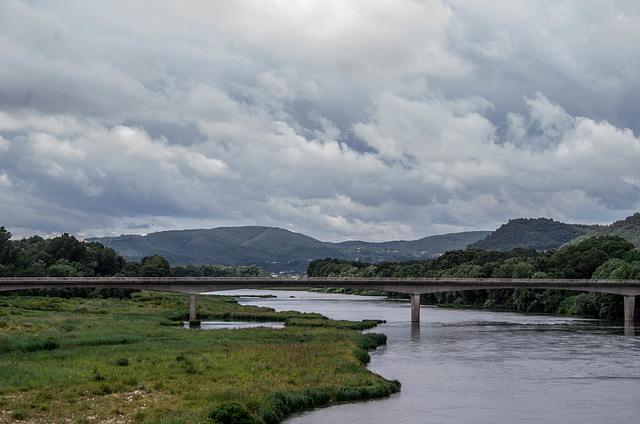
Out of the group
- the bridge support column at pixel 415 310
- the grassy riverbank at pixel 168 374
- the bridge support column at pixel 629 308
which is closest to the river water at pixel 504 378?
the grassy riverbank at pixel 168 374

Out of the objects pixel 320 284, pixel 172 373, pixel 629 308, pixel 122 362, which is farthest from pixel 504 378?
pixel 629 308

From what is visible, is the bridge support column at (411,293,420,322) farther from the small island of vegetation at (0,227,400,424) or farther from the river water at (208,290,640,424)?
the small island of vegetation at (0,227,400,424)

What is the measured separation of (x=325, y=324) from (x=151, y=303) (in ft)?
207

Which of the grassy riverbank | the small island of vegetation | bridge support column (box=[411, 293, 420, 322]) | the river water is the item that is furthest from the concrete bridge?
the grassy riverbank

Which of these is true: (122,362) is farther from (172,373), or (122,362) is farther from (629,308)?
(629,308)

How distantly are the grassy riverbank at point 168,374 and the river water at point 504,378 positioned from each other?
9.68 feet

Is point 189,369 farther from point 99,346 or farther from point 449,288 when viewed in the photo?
point 449,288

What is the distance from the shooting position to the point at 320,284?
427 ft

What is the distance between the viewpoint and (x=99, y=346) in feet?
196

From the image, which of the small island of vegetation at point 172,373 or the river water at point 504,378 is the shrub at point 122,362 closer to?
the small island of vegetation at point 172,373

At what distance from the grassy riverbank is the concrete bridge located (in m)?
41.8

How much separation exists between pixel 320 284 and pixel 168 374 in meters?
85.4

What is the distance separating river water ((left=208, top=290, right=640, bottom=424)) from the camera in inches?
1583

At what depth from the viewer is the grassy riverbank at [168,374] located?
3528 centimetres
